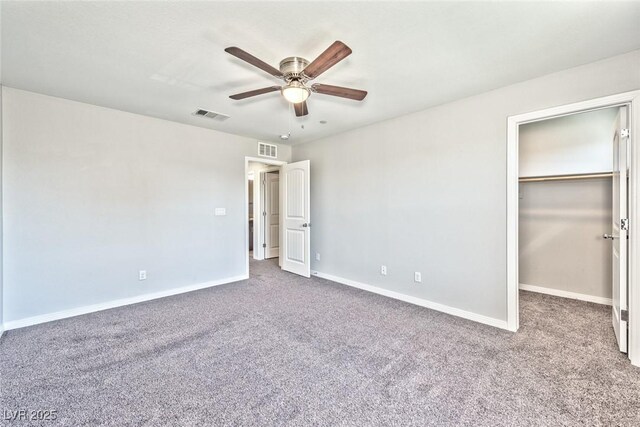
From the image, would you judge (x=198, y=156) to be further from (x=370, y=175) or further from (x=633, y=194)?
(x=633, y=194)

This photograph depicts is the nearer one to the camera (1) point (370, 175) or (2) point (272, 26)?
(2) point (272, 26)

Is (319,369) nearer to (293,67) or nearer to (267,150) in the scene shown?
(293,67)

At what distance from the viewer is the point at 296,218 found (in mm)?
5102

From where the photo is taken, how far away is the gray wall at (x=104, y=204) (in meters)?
2.93

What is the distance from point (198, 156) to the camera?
167 inches

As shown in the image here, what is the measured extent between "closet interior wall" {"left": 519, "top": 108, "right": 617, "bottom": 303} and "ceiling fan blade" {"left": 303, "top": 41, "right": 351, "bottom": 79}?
367 centimetres

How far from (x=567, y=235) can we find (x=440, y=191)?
82.0 inches

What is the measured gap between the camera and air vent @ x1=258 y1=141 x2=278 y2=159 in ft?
→ 16.4

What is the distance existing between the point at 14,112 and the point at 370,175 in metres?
4.18

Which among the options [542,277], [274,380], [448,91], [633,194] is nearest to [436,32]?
[448,91]

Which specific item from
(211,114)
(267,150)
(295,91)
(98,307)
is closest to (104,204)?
(98,307)

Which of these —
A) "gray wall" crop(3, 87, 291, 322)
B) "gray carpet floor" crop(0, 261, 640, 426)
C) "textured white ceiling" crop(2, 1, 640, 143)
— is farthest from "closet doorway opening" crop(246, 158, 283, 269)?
"textured white ceiling" crop(2, 1, 640, 143)

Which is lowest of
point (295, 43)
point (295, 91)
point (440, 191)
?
point (440, 191)

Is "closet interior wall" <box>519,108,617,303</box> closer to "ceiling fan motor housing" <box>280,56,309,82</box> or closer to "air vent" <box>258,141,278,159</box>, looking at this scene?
"ceiling fan motor housing" <box>280,56,309,82</box>
